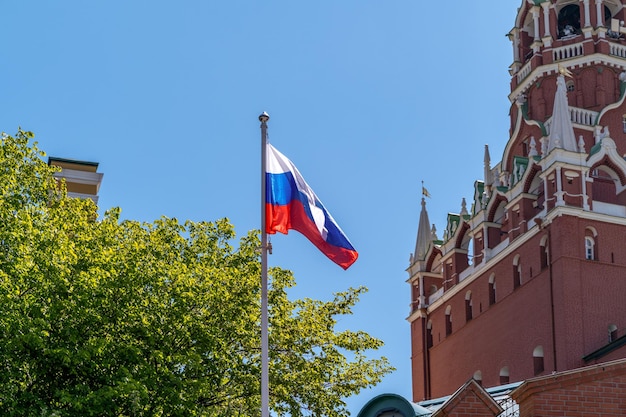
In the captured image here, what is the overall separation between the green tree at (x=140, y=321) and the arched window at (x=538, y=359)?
76.4 feet

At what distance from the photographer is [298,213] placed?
29.8m

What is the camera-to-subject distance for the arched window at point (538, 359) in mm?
67438

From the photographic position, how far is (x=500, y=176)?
78.3 meters

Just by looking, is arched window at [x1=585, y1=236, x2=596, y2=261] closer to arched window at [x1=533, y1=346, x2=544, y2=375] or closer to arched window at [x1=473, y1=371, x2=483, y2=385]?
arched window at [x1=533, y1=346, x2=544, y2=375]

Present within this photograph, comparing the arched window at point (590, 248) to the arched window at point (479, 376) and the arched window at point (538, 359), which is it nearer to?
the arched window at point (538, 359)

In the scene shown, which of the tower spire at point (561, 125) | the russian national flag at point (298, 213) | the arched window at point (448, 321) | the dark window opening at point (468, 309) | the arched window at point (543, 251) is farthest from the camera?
the arched window at point (448, 321)

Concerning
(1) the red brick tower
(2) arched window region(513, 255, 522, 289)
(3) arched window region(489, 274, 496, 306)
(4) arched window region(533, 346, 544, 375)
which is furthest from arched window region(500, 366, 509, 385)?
(3) arched window region(489, 274, 496, 306)

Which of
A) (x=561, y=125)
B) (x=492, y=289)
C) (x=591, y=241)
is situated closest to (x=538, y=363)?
(x=591, y=241)

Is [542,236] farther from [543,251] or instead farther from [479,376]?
[479,376]

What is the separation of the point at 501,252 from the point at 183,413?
1464 inches

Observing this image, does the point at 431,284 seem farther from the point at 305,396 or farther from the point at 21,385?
the point at 21,385

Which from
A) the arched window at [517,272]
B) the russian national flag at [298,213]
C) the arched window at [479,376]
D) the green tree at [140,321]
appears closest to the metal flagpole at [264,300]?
the russian national flag at [298,213]

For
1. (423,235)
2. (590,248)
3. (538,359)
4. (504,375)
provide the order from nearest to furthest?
(538,359)
(590,248)
(504,375)
(423,235)

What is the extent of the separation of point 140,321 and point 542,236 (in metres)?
33.9
